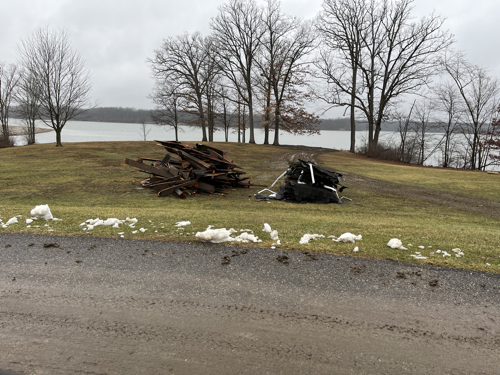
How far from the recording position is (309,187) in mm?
9977

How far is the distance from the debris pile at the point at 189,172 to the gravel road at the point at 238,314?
636cm

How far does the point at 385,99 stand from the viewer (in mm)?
37938

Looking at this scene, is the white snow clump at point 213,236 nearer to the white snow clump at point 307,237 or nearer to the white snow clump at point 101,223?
the white snow clump at point 307,237

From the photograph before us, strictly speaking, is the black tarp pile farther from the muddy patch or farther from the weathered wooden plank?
the muddy patch

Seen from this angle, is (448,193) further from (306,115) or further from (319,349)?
(306,115)

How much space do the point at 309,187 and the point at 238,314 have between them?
293 inches

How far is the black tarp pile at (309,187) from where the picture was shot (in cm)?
999

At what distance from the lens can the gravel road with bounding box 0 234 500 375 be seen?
2.31m

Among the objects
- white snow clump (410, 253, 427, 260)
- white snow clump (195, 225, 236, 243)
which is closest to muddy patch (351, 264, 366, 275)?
white snow clump (410, 253, 427, 260)

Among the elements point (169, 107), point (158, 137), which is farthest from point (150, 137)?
point (169, 107)

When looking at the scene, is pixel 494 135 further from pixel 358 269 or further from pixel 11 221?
pixel 11 221

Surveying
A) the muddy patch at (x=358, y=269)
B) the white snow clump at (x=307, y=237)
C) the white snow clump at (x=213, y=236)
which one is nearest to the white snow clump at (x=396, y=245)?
the muddy patch at (x=358, y=269)

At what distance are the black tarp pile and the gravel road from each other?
580 centimetres

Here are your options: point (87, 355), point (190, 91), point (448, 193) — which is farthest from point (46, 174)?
point (190, 91)
